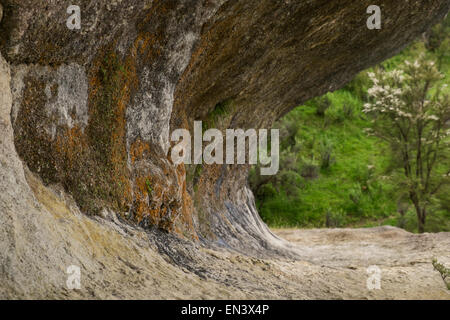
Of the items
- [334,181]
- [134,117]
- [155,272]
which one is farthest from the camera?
[334,181]

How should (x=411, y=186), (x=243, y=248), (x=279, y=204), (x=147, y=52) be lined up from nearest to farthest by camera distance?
1. (x=147, y=52)
2. (x=243, y=248)
3. (x=411, y=186)
4. (x=279, y=204)

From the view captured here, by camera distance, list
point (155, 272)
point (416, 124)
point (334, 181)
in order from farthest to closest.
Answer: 1. point (334, 181)
2. point (416, 124)
3. point (155, 272)

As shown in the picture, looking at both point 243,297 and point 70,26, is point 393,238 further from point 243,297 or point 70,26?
point 70,26

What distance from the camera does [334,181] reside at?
20703 mm

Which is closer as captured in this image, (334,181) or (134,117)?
(134,117)

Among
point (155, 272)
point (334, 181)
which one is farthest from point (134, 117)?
point (334, 181)

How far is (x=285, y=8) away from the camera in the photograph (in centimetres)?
591

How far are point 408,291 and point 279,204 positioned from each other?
48.0 ft

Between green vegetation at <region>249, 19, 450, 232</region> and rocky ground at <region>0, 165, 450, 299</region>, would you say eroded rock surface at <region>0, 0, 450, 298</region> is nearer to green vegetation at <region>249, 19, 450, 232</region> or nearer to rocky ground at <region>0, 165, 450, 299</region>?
rocky ground at <region>0, 165, 450, 299</region>

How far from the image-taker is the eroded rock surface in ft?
10.3

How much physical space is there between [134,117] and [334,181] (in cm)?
1701

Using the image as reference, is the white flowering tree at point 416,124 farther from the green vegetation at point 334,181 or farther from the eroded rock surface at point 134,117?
the eroded rock surface at point 134,117

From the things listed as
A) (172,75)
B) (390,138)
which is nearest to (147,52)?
(172,75)

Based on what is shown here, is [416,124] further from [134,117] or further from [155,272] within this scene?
[155,272]
